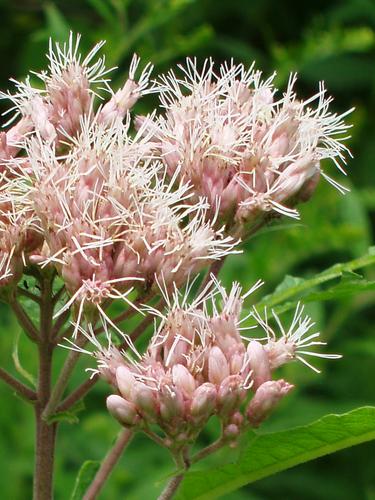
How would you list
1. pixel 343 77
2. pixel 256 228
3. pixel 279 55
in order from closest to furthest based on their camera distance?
pixel 256 228 → pixel 279 55 → pixel 343 77

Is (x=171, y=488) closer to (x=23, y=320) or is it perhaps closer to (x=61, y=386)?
(x=61, y=386)

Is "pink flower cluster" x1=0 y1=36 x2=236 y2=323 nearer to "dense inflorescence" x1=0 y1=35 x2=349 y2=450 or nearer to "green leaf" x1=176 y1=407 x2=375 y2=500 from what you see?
"dense inflorescence" x1=0 y1=35 x2=349 y2=450

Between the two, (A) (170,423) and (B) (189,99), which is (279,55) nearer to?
(B) (189,99)

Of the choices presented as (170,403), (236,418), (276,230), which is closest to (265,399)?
(236,418)

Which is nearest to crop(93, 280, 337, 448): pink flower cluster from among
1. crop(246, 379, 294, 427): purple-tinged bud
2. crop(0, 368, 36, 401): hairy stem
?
crop(246, 379, 294, 427): purple-tinged bud

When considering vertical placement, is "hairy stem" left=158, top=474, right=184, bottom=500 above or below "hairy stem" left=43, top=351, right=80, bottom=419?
below

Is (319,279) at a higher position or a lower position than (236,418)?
higher

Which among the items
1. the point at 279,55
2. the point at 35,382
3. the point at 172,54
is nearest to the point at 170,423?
the point at 35,382
